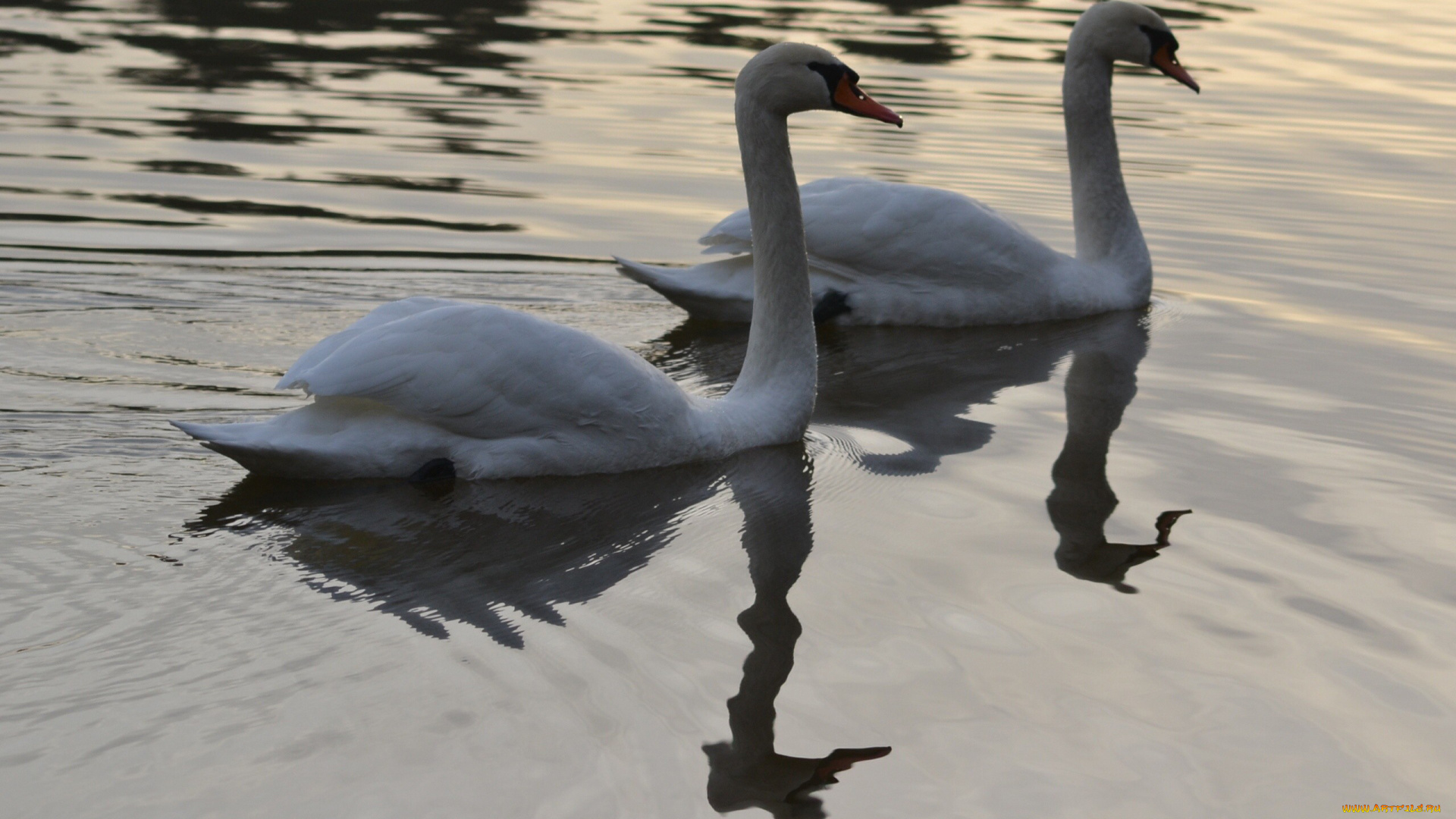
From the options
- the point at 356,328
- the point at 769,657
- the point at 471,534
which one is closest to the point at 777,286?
the point at 356,328

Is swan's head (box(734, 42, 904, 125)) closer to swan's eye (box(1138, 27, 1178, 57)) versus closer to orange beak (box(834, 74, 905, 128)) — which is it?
orange beak (box(834, 74, 905, 128))

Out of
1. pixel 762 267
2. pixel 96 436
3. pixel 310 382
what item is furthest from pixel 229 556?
pixel 762 267

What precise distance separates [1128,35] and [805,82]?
4.33 metres

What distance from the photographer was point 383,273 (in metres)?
9.41

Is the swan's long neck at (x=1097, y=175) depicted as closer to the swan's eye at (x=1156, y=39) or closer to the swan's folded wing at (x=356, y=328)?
the swan's eye at (x=1156, y=39)

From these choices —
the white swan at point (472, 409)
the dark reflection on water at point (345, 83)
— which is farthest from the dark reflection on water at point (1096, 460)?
the dark reflection on water at point (345, 83)

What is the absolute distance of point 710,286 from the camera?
8.98 metres

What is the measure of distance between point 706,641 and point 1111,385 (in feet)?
13.1

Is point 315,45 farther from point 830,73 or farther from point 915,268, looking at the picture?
point 830,73

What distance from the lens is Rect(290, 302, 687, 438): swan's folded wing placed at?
5.71 metres

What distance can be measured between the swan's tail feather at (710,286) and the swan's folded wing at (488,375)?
8.92 ft

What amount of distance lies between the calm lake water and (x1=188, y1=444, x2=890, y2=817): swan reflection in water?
0.02 meters

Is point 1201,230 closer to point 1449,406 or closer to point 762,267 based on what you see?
point 1449,406

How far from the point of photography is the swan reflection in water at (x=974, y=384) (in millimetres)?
6094
